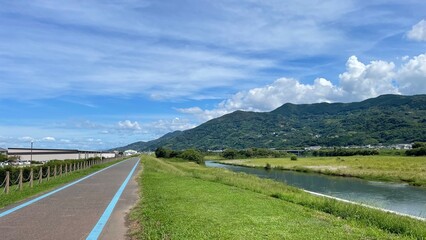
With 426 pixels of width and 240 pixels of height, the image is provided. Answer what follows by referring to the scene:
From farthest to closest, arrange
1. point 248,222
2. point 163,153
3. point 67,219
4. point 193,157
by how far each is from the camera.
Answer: point 163,153 < point 193,157 < point 67,219 < point 248,222

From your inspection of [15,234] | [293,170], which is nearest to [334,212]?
[15,234]

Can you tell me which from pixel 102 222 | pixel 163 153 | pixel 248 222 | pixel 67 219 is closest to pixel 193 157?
pixel 163 153

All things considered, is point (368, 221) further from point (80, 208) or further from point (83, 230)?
point (80, 208)

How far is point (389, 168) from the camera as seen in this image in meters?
62.2

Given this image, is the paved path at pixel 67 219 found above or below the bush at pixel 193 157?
below

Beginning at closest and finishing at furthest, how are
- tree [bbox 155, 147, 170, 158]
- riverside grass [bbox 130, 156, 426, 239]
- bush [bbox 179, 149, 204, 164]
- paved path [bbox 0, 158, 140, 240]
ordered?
1. riverside grass [bbox 130, 156, 426, 239]
2. paved path [bbox 0, 158, 140, 240]
3. bush [bbox 179, 149, 204, 164]
4. tree [bbox 155, 147, 170, 158]

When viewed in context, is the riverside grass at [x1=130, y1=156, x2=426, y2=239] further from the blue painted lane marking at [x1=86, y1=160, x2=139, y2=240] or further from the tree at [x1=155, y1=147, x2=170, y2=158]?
the tree at [x1=155, y1=147, x2=170, y2=158]

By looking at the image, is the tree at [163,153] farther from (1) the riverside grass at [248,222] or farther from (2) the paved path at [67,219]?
(1) the riverside grass at [248,222]

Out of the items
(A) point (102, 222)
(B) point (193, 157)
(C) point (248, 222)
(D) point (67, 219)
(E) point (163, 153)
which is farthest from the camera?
(E) point (163, 153)

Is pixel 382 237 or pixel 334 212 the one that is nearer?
pixel 382 237

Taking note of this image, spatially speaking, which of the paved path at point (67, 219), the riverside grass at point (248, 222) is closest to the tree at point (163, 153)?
the paved path at point (67, 219)

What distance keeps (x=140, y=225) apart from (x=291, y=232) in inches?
141

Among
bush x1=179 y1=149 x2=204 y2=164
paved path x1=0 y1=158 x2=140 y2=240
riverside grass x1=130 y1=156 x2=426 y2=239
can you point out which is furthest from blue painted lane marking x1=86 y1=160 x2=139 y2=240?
bush x1=179 y1=149 x2=204 y2=164

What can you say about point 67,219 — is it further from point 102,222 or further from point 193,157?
point 193,157
